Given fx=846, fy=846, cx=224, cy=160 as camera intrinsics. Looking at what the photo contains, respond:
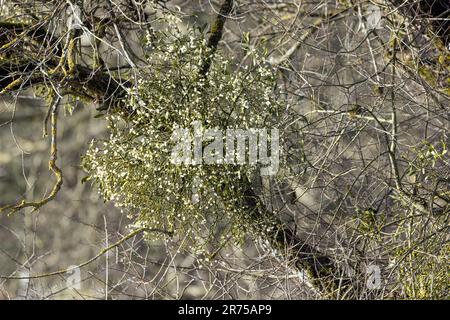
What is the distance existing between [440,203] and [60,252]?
446 centimetres

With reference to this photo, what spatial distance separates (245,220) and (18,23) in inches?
49.0

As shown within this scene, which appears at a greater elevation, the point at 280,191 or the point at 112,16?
the point at 112,16

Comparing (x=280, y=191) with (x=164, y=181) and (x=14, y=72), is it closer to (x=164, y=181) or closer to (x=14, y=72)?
(x=164, y=181)

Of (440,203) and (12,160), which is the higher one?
(12,160)

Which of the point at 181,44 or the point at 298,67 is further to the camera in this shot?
the point at 298,67

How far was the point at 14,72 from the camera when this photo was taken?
3.29 metres
